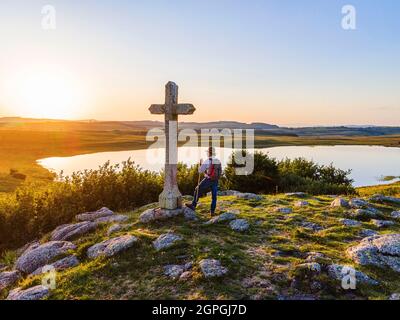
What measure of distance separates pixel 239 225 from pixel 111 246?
436 cm

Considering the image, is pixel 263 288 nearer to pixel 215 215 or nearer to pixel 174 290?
pixel 174 290

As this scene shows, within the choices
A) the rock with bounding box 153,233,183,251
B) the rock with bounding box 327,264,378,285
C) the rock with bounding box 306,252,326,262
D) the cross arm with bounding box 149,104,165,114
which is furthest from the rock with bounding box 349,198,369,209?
the cross arm with bounding box 149,104,165,114

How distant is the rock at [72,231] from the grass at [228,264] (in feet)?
2.18

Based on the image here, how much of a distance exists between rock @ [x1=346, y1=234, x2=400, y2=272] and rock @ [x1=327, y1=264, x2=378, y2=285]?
3.20 feet

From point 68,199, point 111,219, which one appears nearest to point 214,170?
point 111,219

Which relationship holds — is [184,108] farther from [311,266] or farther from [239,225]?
[311,266]

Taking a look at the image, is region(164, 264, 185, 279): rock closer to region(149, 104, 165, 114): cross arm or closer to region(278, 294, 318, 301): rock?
region(278, 294, 318, 301): rock

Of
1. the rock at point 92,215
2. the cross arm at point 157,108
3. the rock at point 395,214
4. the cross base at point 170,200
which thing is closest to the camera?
the cross base at point 170,200

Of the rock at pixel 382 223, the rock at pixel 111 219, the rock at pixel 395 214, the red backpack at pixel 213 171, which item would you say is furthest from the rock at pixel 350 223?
the rock at pixel 111 219

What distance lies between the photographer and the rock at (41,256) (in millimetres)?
10961

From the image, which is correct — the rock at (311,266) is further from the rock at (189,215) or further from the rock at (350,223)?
the rock at (189,215)

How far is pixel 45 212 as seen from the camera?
16297 millimetres

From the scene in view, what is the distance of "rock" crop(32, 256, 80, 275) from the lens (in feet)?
33.2
